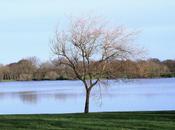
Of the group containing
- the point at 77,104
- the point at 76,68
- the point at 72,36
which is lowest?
the point at 77,104

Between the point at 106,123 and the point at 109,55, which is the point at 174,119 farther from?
the point at 109,55

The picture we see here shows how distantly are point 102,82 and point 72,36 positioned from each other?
2758 millimetres

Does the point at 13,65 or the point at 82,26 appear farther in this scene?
the point at 13,65

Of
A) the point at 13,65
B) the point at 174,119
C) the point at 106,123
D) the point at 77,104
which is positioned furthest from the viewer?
the point at 13,65

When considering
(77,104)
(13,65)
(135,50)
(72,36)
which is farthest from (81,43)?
(13,65)

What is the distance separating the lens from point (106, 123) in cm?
1523

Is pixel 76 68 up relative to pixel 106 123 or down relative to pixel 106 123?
up

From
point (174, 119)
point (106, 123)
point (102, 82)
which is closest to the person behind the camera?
point (106, 123)

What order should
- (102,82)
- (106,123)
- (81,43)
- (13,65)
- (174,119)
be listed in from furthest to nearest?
(13,65) < (102,82) < (81,43) < (174,119) < (106,123)

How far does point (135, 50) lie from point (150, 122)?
629 centimetres

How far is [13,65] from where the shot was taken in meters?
85.3

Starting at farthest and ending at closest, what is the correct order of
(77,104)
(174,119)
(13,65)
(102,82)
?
(13,65) → (77,104) → (102,82) → (174,119)

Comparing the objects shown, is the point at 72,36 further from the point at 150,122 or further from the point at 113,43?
the point at 150,122

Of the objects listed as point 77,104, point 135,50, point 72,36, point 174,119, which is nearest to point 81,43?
point 72,36
